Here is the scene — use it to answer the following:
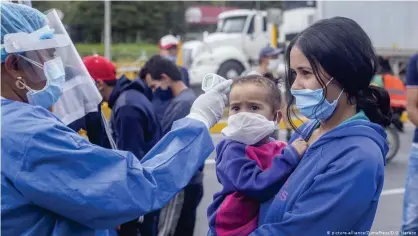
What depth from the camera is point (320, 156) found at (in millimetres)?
1937

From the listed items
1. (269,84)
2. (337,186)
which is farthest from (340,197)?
(269,84)

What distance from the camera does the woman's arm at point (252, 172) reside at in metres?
2.11

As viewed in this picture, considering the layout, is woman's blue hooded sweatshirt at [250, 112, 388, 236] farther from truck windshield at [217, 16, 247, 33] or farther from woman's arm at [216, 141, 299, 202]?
truck windshield at [217, 16, 247, 33]

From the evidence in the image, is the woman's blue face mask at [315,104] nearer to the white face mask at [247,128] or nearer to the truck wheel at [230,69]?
the white face mask at [247,128]

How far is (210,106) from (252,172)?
1.08ft

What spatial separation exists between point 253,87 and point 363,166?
2.59 feet

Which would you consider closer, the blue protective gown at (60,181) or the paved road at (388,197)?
the blue protective gown at (60,181)

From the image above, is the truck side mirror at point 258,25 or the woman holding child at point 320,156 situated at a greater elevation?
the woman holding child at point 320,156

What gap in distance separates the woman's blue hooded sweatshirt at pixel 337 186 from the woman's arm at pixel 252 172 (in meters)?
0.11

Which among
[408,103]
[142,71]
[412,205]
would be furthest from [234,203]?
[142,71]

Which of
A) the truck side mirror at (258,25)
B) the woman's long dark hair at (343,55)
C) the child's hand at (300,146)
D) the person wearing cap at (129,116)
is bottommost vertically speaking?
the truck side mirror at (258,25)

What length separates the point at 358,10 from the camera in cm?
1547

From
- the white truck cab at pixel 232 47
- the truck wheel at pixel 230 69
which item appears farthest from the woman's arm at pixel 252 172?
the truck wheel at pixel 230 69

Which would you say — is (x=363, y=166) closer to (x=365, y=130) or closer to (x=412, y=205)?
(x=365, y=130)
